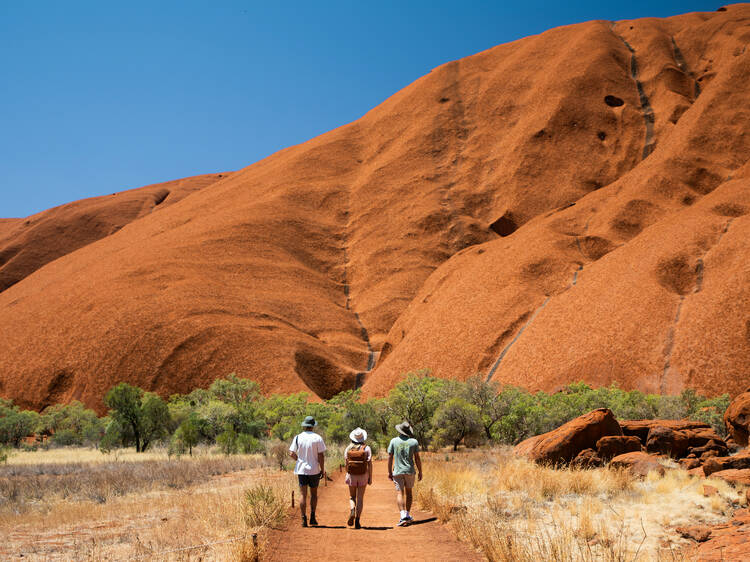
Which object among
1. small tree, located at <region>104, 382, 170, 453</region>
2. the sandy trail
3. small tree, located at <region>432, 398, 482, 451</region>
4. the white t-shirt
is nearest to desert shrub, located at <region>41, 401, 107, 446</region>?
small tree, located at <region>104, 382, 170, 453</region>

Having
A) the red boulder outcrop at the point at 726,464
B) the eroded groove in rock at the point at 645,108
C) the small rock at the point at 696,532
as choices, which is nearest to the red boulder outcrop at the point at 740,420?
the red boulder outcrop at the point at 726,464

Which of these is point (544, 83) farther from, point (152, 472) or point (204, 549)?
point (204, 549)

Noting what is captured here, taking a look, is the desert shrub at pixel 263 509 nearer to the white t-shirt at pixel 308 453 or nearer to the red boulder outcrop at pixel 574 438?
the white t-shirt at pixel 308 453

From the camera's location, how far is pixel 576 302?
125ft

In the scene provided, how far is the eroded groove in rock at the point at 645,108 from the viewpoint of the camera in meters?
64.4

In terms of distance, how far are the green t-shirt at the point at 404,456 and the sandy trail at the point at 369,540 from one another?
0.80 m

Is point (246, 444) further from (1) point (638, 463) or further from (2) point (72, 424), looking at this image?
(2) point (72, 424)

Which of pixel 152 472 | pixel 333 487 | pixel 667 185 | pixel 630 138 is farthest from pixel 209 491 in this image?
pixel 630 138

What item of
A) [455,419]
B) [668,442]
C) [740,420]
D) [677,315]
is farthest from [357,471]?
[677,315]

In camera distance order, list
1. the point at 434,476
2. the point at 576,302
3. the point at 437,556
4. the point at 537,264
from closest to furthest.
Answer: the point at 437,556 → the point at 434,476 → the point at 576,302 → the point at 537,264

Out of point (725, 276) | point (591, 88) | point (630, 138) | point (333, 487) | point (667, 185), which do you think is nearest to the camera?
point (333, 487)

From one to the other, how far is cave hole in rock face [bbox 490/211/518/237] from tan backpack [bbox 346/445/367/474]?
56.2 meters

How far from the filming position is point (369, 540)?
8031mm

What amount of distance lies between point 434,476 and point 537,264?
34278 mm
